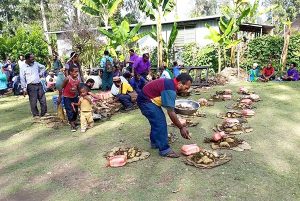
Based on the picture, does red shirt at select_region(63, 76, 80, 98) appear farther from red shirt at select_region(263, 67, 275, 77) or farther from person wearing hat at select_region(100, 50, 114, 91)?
red shirt at select_region(263, 67, 275, 77)

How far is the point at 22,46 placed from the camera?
17859 mm

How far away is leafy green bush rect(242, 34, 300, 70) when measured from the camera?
1491cm

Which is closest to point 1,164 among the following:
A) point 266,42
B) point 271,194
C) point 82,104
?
point 82,104

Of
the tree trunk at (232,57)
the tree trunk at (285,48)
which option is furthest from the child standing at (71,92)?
the tree trunk at (285,48)

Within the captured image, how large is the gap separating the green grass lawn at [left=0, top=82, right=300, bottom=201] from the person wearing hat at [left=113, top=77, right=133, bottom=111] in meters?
1.17

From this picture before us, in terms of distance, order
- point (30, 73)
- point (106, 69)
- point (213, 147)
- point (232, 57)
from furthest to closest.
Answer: point (232, 57) < point (106, 69) < point (30, 73) < point (213, 147)

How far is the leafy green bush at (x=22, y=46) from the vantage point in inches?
690

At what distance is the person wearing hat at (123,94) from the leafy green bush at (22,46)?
11.7 meters

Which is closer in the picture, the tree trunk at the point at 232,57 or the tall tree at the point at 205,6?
the tree trunk at the point at 232,57

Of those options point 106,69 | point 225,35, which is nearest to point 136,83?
point 106,69

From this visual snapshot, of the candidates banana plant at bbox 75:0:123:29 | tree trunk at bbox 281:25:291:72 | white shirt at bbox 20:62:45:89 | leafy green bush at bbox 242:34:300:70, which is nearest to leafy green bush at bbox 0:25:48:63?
banana plant at bbox 75:0:123:29

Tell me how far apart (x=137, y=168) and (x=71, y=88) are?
9.04ft

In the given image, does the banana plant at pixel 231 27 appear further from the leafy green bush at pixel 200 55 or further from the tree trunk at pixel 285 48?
the tree trunk at pixel 285 48

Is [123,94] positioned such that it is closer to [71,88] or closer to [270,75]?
[71,88]
